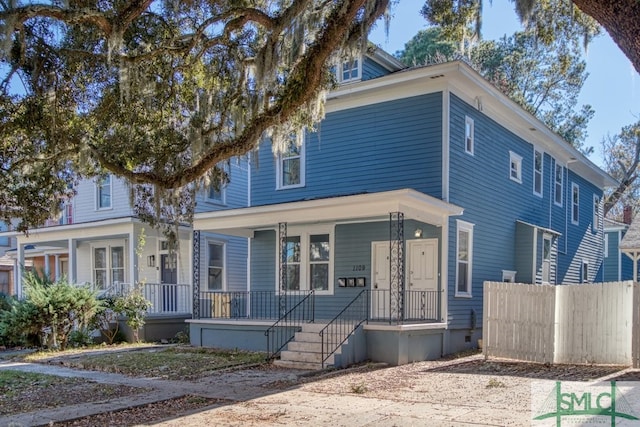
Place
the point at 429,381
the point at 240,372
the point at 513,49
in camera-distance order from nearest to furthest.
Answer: the point at 429,381 < the point at 240,372 < the point at 513,49

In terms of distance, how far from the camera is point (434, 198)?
12453mm

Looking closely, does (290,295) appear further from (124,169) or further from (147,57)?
(147,57)

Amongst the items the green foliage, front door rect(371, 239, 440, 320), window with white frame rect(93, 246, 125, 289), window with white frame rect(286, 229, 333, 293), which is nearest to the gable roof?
window with white frame rect(286, 229, 333, 293)

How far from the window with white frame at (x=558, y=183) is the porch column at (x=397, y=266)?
8.61 metres

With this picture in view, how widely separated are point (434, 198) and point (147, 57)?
6386 millimetres

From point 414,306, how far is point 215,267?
883 centimetres

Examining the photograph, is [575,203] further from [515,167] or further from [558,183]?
[515,167]

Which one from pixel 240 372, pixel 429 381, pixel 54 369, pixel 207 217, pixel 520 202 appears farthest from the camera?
pixel 520 202

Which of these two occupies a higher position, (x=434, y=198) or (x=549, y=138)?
(x=549, y=138)

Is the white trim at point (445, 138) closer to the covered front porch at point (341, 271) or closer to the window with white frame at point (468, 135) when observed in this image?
the covered front porch at point (341, 271)

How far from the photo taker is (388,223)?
46.6 feet

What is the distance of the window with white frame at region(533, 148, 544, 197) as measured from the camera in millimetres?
18281

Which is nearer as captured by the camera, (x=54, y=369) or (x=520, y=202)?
(x=54, y=369)

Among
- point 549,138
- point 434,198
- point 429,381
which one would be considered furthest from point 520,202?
point 429,381
